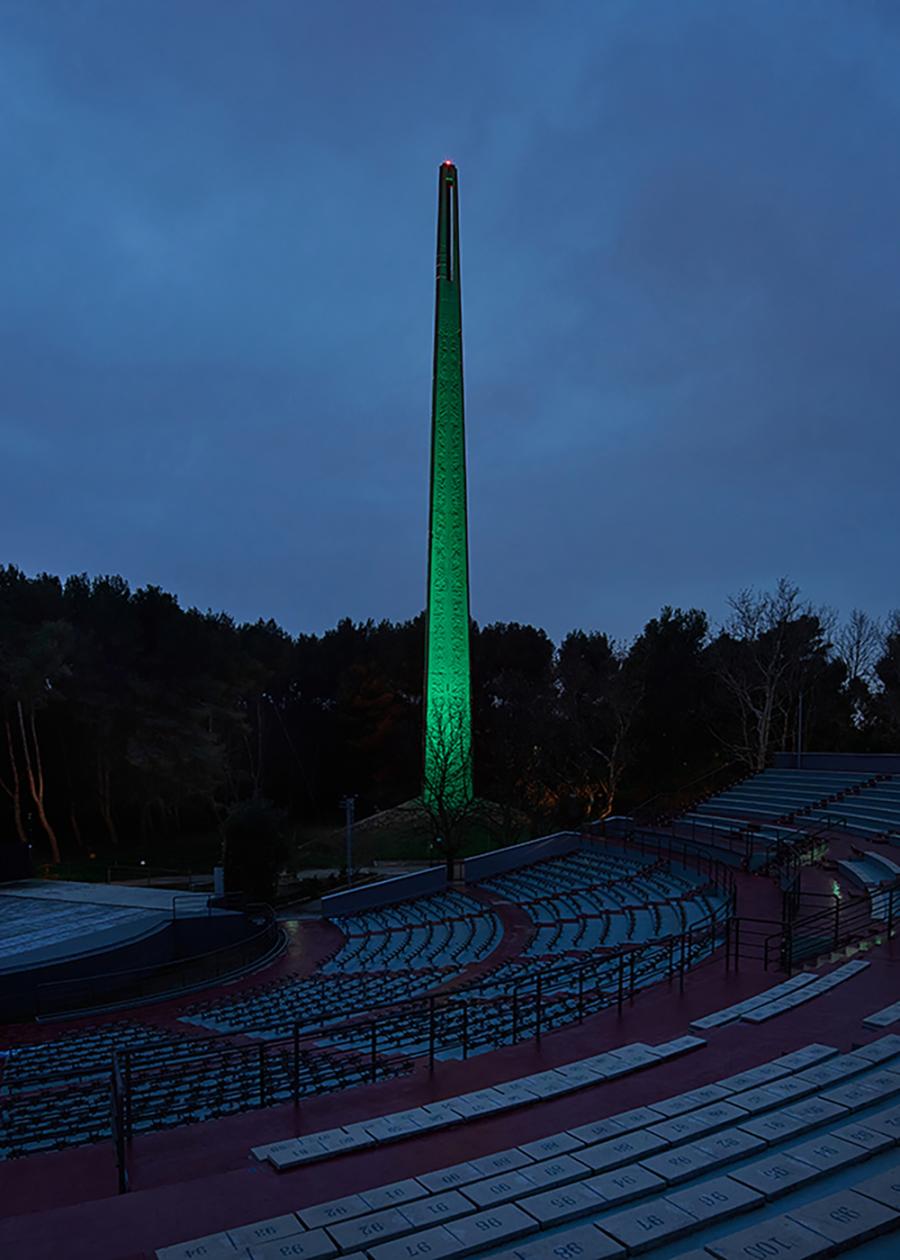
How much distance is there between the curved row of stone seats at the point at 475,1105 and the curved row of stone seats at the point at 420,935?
11362 mm

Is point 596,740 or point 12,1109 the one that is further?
point 596,740

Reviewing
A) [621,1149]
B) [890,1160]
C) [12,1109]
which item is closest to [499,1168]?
[621,1149]

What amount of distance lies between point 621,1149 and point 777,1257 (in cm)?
164

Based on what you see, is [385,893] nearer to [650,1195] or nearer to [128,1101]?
[128,1101]

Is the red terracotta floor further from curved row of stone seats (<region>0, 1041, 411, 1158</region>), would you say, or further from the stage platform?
the stage platform

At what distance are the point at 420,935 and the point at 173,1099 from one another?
16.1 metres

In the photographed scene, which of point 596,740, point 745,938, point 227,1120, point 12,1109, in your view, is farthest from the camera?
point 596,740

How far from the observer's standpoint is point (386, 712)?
2328 inches

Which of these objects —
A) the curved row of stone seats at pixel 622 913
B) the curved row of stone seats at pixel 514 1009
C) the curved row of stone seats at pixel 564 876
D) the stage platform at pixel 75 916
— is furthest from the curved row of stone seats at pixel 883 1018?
the curved row of stone seats at pixel 564 876

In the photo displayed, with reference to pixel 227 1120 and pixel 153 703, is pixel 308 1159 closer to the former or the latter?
pixel 227 1120

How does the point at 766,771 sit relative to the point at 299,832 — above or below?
above

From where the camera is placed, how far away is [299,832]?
172 feet

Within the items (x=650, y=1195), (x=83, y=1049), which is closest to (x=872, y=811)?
(x=83, y=1049)

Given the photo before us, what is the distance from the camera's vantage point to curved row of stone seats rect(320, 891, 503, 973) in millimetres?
20953
